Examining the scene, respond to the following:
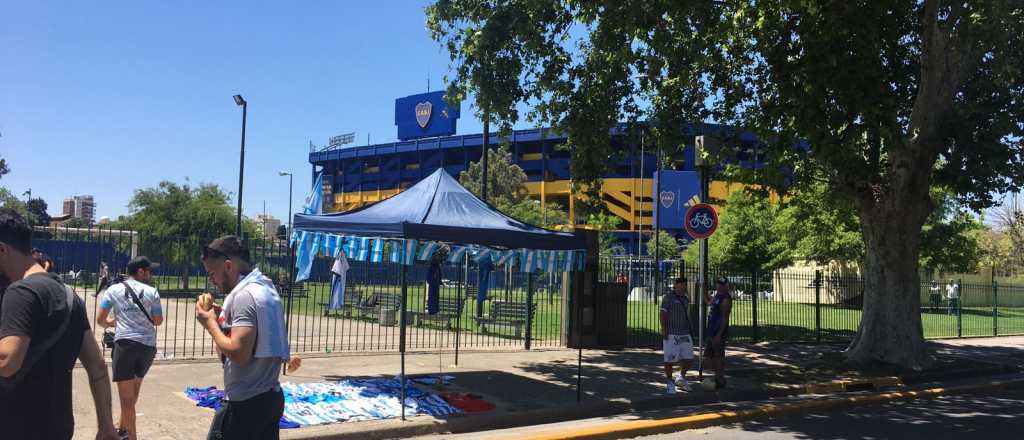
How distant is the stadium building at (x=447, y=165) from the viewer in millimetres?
68438

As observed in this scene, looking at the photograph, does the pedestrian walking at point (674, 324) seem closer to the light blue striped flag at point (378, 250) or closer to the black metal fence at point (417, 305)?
the black metal fence at point (417, 305)

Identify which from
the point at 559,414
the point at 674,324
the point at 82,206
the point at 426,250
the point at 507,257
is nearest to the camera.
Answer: the point at 559,414

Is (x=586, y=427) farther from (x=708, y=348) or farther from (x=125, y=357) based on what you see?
(x=125, y=357)

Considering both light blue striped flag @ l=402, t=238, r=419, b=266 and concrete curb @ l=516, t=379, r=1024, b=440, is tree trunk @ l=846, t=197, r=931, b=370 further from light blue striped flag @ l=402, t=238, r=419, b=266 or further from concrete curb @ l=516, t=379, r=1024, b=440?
light blue striped flag @ l=402, t=238, r=419, b=266

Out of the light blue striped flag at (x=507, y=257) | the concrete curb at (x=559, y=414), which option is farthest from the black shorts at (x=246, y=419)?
the light blue striped flag at (x=507, y=257)

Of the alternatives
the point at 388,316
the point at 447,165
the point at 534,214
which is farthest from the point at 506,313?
the point at 447,165

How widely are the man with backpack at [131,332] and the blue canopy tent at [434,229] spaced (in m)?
2.98

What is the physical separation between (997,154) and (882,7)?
152 inches

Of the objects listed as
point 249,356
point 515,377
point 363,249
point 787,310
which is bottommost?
point 515,377

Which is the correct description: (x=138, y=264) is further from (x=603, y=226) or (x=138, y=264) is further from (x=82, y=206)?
(x=82, y=206)

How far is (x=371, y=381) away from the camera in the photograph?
1070 centimetres

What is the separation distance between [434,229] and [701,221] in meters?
4.59

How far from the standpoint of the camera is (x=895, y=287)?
51.1 ft

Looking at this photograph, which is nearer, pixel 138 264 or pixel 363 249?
pixel 138 264
